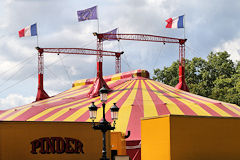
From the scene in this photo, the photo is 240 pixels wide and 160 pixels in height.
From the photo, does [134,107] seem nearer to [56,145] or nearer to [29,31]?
[56,145]

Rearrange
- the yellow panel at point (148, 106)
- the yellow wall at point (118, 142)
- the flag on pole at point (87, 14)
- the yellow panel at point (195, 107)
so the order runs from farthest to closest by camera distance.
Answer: the flag on pole at point (87, 14) → the yellow panel at point (195, 107) → the yellow panel at point (148, 106) → the yellow wall at point (118, 142)

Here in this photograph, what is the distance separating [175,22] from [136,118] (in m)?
13.0

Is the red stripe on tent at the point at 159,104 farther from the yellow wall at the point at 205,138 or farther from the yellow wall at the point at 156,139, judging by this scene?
the yellow wall at the point at 205,138

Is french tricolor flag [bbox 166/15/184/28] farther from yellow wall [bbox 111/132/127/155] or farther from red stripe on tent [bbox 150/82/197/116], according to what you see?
yellow wall [bbox 111/132/127/155]

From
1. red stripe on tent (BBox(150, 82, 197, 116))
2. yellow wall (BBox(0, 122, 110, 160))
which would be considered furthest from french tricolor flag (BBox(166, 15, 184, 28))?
yellow wall (BBox(0, 122, 110, 160))

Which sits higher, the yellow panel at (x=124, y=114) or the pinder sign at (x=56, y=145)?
the yellow panel at (x=124, y=114)

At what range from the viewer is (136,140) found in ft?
58.0

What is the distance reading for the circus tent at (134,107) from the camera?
65.8ft

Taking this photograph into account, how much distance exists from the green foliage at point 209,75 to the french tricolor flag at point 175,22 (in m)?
13.7

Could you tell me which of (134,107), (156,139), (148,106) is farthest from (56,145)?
(148,106)

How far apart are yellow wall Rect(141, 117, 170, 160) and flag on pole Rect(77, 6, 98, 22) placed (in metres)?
15.8

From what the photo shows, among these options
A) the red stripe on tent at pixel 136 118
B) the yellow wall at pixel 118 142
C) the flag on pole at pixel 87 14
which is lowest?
the yellow wall at pixel 118 142

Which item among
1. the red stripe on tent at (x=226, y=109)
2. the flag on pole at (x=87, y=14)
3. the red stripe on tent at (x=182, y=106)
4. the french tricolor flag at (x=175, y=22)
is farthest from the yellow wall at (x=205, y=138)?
the french tricolor flag at (x=175, y=22)

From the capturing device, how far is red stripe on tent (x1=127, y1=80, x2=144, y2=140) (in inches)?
720
